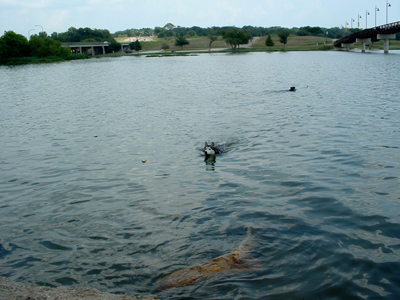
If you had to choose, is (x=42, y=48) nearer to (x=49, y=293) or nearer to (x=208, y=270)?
(x=49, y=293)

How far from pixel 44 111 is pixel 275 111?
17.0 meters

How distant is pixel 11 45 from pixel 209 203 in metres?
141

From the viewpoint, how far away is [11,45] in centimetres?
12781

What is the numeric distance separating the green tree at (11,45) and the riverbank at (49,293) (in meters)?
139

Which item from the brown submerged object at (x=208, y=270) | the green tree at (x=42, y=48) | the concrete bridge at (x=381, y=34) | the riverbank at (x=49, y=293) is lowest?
the brown submerged object at (x=208, y=270)

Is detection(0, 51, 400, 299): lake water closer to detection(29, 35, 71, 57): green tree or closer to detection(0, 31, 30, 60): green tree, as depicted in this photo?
detection(0, 31, 30, 60): green tree

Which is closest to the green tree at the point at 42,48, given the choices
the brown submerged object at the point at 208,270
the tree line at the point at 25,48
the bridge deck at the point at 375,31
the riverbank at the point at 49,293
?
the tree line at the point at 25,48

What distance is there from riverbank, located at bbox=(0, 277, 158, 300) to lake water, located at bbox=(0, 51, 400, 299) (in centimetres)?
47

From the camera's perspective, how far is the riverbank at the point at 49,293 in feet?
18.8

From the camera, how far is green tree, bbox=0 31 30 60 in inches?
4936

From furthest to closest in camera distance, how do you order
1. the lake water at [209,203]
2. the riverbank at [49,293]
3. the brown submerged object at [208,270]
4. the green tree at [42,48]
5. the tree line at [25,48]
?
the green tree at [42,48]
the tree line at [25,48]
the lake water at [209,203]
the brown submerged object at [208,270]
the riverbank at [49,293]

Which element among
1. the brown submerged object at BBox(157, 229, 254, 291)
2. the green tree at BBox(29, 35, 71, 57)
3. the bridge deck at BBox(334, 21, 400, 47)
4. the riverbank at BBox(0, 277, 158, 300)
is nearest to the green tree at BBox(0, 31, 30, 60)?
the green tree at BBox(29, 35, 71, 57)

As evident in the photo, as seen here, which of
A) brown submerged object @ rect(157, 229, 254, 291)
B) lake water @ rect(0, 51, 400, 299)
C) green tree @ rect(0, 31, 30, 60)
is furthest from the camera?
green tree @ rect(0, 31, 30, 60)

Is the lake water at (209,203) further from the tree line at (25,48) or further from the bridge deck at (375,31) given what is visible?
the tree line at (25,48)
